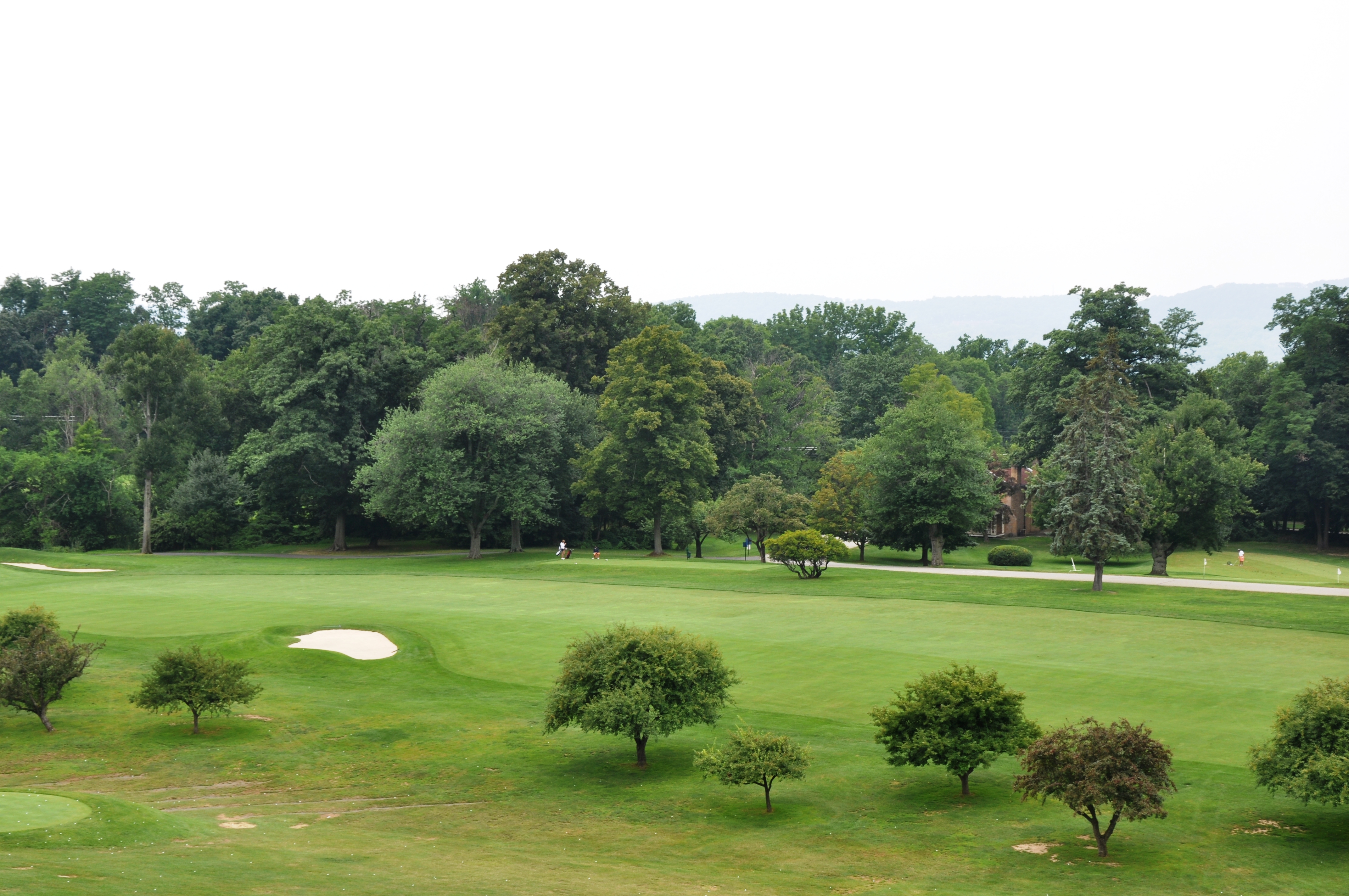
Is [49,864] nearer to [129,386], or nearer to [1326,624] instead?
[1326,624]

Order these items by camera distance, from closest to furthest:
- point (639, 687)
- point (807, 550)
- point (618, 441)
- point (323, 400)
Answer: point (639, 687) < point (807, 550) < point (618, 441) < point (323, 400)

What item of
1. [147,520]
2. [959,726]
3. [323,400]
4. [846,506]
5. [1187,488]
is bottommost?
[959,726]

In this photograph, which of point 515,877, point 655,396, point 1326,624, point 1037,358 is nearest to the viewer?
point 515,877

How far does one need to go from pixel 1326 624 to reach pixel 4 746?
3914cm

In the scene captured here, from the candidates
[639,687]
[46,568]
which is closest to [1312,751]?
[639,687]

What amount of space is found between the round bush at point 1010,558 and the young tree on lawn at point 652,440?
61.6 feet

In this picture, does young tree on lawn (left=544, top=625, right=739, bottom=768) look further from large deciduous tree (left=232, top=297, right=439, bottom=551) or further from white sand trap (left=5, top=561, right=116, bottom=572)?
large deciduous tree (left=232, top=297, right=439, bottom=551)

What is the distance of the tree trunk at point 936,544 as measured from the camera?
5875cm

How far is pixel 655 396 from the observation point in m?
66.9

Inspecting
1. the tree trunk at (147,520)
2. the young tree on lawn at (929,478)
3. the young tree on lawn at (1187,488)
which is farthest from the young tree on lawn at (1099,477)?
the tree trunk at (147,520)

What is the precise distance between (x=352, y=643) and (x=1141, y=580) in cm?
3555

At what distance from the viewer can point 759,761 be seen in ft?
62.6

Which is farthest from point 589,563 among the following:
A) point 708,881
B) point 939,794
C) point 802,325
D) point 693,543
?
point 802,325

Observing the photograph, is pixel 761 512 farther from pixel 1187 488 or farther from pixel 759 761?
pixel 759 761
